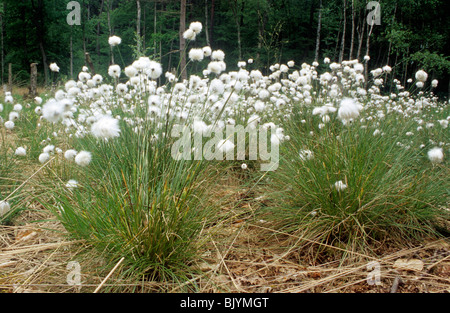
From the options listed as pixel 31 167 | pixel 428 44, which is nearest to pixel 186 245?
pixel 31 167

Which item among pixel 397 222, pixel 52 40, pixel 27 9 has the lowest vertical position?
pixel 397 222

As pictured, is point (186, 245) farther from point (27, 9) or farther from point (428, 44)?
point (27, 9)

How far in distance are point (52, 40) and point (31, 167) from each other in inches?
815

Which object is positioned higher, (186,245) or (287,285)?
(186,245)

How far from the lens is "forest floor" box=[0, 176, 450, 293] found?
4.10 feet

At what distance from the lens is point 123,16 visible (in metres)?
26.4

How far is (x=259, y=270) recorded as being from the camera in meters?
1.44
